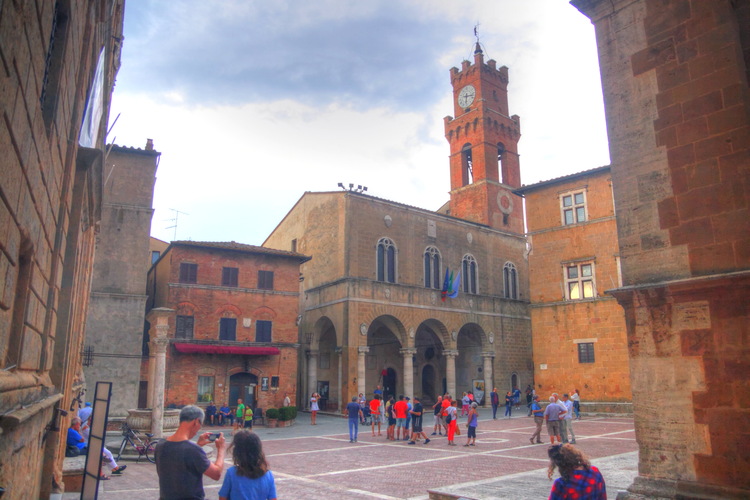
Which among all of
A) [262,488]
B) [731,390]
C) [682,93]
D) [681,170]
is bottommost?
[262,488]

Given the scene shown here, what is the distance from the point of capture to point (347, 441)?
18484 mm

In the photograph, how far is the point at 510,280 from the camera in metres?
38.8

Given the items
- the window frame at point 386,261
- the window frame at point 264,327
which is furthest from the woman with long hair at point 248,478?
the window frame at point 386,261

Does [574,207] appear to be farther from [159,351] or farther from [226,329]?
[159,351]

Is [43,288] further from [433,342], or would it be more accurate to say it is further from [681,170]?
[433,342]

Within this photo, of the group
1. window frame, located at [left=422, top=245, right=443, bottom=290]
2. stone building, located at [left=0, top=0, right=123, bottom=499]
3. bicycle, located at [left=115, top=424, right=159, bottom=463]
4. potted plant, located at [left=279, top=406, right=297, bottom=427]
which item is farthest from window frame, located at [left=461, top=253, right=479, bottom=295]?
stone building, located at [left=0, top=0, right=123, bottom=499]

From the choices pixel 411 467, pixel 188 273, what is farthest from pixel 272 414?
pixel 411 467

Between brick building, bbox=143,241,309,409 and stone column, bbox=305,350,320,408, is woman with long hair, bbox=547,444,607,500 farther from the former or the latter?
stone column, bbox=305,350,320,408

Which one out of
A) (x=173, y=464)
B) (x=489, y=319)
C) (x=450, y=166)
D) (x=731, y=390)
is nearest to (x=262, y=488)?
(x=173, y=464)

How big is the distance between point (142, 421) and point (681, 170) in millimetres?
15605

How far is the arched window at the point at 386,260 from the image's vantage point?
31.9m

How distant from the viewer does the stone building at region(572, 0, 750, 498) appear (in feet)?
22.0

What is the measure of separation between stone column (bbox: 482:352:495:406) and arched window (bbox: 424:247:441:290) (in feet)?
18.0

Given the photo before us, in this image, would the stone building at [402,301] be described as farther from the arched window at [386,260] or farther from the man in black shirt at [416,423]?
the man in black shirt at [416,423]
